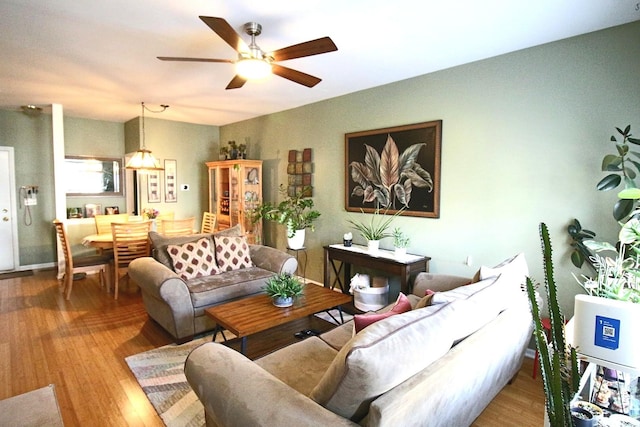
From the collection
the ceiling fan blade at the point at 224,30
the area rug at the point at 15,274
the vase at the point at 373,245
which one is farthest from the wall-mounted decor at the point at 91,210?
the ceiling fan blade at the point at 224,30

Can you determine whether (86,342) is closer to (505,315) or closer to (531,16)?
(505,315)

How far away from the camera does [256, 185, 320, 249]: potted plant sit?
475 centimetres

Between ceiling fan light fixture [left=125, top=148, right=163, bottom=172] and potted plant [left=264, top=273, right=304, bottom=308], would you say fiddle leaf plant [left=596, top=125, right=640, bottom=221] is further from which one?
ceiling fan light fixture [left=125, top=148, right=163, bottom=172]

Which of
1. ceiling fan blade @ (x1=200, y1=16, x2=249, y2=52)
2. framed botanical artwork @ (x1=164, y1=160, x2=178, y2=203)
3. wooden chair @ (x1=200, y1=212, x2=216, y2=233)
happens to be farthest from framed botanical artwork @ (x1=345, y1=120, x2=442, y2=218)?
framed botanical artwork @ (x1=164, y1=160, x2=178, y2=203)

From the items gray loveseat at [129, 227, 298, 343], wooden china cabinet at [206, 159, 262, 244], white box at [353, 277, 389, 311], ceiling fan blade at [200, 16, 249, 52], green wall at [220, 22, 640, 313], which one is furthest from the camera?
wooden china cabinet at [206, 159, 262, 244]

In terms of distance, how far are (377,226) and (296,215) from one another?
4.32 ft

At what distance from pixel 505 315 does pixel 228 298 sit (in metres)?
2.46

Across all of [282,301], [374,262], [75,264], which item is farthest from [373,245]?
[75,264]

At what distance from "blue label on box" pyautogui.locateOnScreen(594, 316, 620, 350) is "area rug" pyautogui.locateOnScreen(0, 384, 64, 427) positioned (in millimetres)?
2896

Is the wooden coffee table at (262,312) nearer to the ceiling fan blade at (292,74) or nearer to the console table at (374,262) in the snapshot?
the console table at (374,262)

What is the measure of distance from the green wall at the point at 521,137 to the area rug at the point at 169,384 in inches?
100.0

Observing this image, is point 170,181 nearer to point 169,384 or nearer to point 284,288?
point 284,288

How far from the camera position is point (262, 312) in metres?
2.77

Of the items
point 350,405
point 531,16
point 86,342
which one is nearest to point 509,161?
point 531,16
